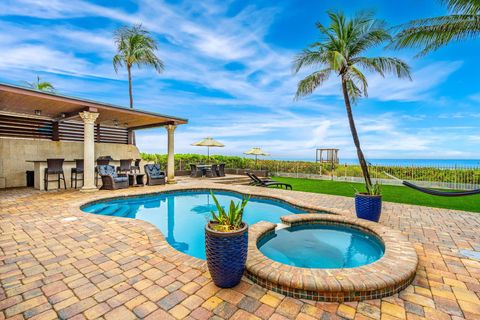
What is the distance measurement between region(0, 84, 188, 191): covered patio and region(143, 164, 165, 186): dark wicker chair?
0.75 meters

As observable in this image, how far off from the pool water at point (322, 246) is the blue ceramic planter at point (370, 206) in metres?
0.49

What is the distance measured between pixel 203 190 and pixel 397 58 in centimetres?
929

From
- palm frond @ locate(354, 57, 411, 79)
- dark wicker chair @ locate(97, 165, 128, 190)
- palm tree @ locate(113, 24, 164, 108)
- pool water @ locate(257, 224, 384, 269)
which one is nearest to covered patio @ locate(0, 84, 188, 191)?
dark wicker chair @ locate(97, 165, 128, 190)

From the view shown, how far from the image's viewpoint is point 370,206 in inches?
204

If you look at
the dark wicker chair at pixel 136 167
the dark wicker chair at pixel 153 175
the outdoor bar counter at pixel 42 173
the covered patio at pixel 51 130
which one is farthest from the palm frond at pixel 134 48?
the outdoor bar counter at pixel 42 173

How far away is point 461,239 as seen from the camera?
438 centimetres

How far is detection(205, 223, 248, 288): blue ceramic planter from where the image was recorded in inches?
96.8

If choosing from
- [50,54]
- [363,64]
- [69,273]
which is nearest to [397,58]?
[363,64]

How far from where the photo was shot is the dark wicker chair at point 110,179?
9609 mm

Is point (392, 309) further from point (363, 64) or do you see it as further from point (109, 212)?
point (363, 64)

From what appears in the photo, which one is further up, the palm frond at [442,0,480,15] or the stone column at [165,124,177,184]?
the palm frond at [442,0,480,15]

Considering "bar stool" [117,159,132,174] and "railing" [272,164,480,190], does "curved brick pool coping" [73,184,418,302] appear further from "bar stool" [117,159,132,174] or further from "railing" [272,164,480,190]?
"bar stool" [117,159,132,174]

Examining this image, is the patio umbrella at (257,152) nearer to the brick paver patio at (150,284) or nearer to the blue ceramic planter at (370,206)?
the blue ceramic planter at (370,206)

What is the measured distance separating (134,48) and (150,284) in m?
17.4
